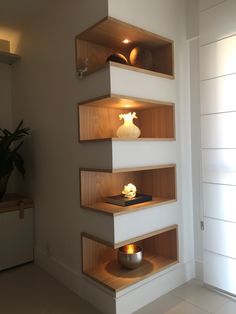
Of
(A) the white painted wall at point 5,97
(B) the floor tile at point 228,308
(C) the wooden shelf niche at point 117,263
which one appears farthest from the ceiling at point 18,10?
(B) the floor tile at point 228,308

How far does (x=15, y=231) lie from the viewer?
259cm

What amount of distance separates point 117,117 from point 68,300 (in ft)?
4.92

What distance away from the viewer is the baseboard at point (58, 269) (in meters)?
2.13

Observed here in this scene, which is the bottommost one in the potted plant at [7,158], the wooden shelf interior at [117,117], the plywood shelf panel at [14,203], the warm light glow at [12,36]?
the plywood shelf panel at [14,203]

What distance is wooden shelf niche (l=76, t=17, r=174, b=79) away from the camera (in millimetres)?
1883

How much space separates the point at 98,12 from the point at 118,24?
16 cm

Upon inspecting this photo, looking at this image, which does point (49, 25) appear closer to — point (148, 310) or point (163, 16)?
point (163, 16)

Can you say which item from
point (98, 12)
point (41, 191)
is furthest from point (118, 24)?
point (41, 191)

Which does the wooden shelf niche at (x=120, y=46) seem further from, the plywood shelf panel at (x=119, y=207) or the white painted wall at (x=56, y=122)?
the plywood shelf panel at (x=119, y=207)

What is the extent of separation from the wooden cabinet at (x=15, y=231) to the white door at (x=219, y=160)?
1706 millimetres

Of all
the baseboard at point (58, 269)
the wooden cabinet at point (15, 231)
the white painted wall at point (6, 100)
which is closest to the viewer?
the baseboard at point (58, 269)

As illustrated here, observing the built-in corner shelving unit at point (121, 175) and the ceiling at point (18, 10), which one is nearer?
the built-in corner shelving unit at point (121, 175)

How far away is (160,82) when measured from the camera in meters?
2.06

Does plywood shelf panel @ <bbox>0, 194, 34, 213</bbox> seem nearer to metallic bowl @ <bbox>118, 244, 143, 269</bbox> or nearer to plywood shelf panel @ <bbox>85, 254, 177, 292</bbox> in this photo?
plywood shelf panel @ <bbox>85, 254, 177, 292</bbox>
